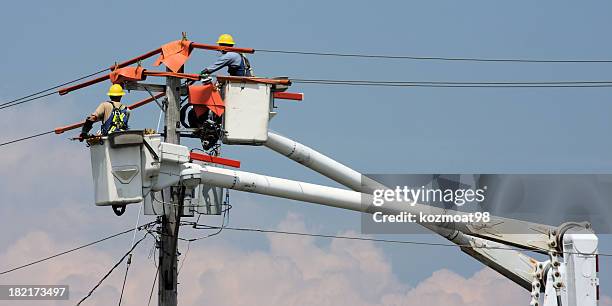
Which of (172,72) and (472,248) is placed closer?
(172,72)

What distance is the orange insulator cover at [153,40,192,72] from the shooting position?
31.7 m

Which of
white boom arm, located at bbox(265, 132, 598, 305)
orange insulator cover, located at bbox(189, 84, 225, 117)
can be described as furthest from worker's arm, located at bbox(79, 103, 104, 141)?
white boom arm, located at bbox(265, 132, 598, 305)

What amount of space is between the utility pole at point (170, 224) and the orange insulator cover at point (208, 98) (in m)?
0.50

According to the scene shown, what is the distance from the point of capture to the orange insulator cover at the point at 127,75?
31.3 metres

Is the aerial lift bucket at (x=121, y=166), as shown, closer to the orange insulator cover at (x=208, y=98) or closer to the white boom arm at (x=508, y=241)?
the orange insulator cover at (x=208, y=98)

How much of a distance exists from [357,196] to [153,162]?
5.29m

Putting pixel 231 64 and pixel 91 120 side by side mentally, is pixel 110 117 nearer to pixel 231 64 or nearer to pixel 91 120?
pixel 91 120

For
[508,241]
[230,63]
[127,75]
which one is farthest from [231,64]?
[508,241]

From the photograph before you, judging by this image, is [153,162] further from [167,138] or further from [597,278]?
[597,278]

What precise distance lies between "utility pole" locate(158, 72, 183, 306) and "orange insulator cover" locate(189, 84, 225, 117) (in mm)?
496

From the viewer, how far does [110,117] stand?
30.3 metres

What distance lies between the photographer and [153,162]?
30047 millimetres

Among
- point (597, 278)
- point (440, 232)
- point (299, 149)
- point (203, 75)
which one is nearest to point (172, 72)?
point (203, 75)

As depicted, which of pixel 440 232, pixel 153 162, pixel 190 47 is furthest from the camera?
pixel 440 232
